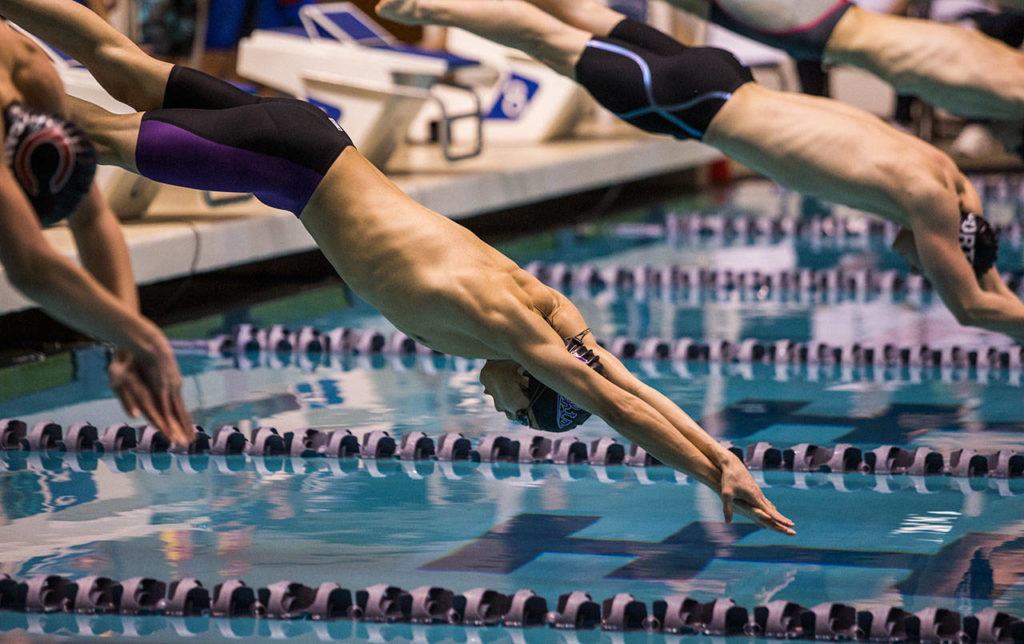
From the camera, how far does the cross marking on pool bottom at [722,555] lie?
3.67 metres

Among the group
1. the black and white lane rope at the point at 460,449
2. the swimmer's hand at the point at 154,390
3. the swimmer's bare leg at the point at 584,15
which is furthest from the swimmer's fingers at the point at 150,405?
the swimmer's bare leg at the point at 584,15

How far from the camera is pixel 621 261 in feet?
28.4

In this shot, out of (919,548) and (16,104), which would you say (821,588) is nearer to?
(919,548)

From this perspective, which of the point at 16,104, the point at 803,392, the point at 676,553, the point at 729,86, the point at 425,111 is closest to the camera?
the point at 16,104

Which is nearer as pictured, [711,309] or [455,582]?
[455,582]

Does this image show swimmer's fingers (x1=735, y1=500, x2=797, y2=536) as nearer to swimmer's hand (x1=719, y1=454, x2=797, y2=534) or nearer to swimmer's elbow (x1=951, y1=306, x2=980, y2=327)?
swimmer's hand (x1=719, y1=454, x2=797, y2=534)

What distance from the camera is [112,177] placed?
6.90 metres

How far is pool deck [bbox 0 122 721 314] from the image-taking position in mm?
6727

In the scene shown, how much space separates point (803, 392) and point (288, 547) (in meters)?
2.35

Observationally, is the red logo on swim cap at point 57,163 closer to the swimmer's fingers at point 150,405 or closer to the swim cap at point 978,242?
the swimmer's fingers at point 150,405

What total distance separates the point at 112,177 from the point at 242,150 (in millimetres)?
3422

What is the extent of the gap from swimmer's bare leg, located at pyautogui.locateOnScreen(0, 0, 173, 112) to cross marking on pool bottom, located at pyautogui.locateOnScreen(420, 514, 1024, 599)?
4.24ft

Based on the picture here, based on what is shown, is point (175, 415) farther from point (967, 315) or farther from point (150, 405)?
point (967, 315)

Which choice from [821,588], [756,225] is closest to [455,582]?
[821,588]
